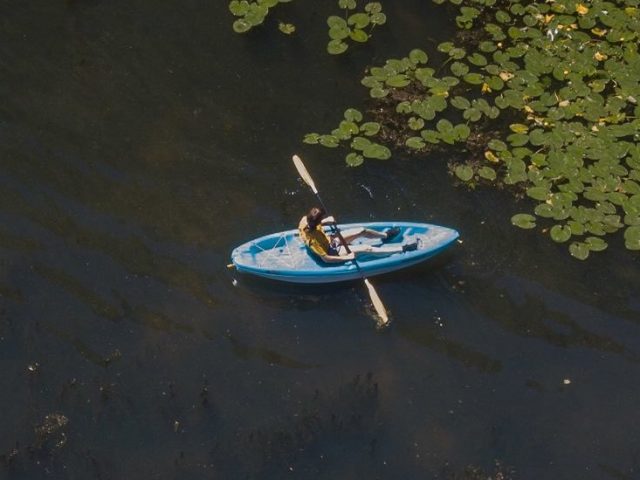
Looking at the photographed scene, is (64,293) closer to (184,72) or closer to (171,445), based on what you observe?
(171,445)

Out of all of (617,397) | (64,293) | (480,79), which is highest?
(480,79)

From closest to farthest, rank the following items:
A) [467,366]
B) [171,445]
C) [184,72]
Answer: [171,445] < [467,366] < [184,72]

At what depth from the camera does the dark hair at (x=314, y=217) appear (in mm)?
10875

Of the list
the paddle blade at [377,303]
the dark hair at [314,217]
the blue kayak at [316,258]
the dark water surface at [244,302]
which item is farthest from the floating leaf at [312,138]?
the paddle blade at [377,303]

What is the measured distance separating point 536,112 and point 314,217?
3.87 metres

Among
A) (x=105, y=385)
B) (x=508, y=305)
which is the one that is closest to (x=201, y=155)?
(x=105, y=385)

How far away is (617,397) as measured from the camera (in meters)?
10.7

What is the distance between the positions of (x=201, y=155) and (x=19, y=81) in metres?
2.93

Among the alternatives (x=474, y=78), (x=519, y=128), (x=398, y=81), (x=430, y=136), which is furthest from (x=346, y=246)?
(x=474, y=78)

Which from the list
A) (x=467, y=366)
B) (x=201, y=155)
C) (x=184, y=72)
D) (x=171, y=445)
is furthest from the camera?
(x=184, y=72)

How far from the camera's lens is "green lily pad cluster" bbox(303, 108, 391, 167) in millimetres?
12398

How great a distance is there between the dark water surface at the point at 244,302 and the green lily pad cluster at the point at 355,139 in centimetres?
23

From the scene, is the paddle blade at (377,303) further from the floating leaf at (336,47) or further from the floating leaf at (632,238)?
the floating leaf at (336,47)

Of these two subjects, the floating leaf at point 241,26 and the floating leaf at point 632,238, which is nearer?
the floating leaf at point 632,238
